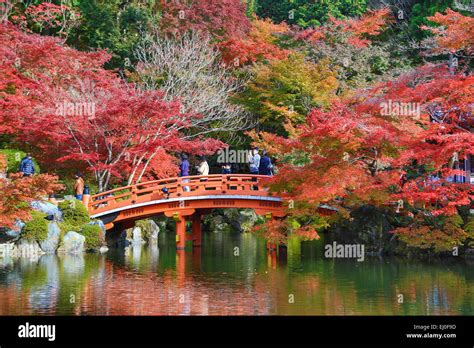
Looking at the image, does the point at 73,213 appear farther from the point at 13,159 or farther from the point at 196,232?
the point at 196,232

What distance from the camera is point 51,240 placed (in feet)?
77.6

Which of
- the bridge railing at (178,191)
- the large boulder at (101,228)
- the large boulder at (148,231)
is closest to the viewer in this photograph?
the large boulder at (101,228)

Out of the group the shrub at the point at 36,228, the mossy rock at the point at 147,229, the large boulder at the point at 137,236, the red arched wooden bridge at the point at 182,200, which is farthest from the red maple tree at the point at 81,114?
the shrub at the point at 36,228

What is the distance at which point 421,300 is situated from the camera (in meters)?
15.8

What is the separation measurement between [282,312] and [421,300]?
118 inches

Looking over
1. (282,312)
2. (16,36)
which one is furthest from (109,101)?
(282,312)

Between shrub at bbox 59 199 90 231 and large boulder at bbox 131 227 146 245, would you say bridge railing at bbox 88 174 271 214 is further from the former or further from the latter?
large boulder at bbox 131 227 146 245

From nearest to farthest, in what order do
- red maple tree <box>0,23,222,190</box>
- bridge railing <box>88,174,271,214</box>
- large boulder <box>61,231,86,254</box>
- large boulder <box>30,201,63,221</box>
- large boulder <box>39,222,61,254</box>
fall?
1. large boulder <box>39,222,61,254</box>
2. large boulder <box>30,201,63,221</box>
3. large boulder <box>61,231,86,254</box>
4. bridge railing <box>88,174,271,214</box>
5. red maple tree <box>0,23,222,190</box>

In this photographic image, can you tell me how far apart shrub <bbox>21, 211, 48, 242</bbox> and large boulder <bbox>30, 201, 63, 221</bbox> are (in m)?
0.38

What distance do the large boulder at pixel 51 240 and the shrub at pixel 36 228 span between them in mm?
170

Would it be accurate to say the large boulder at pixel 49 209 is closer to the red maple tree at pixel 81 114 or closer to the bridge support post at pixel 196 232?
the red maple tree at pixel 81 114

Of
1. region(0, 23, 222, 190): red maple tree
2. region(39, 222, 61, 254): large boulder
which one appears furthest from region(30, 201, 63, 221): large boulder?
region(0, 23, 222, 190): red maple tree

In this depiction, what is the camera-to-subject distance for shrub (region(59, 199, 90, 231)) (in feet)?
79.9

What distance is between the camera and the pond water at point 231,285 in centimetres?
1485
